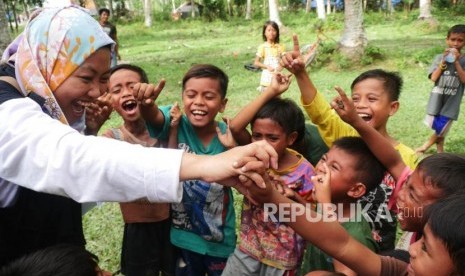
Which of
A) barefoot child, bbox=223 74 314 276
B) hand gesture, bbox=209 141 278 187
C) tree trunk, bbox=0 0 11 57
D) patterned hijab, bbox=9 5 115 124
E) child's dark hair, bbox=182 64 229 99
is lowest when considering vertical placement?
barefoot child, bbox=223 74 314 276

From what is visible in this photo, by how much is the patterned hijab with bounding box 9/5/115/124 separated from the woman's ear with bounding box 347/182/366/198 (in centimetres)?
134

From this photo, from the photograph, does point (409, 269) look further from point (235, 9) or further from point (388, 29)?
point (235, 9)

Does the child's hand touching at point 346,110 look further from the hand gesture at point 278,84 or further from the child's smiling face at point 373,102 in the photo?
the child's smiling face at point 373,102

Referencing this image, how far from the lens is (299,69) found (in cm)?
241

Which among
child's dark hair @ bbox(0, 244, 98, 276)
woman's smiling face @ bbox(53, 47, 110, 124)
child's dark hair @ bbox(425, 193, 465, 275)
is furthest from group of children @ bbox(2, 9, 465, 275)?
child's dark hair @ bbox(0, 244, 98, 276)

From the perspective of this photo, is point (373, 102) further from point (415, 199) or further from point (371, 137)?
point (415, 199)

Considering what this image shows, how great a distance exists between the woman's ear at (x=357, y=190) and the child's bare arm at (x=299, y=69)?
0.62m

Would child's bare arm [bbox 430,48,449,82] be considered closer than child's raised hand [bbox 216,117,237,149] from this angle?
No

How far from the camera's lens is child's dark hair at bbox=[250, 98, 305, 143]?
242 centimetres

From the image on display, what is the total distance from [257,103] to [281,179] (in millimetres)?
459

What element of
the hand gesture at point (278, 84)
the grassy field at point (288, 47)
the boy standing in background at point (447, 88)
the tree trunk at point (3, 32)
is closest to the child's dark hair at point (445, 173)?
the hand gesture at point (278, 84)

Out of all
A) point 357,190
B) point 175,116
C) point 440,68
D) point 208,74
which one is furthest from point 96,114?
point 440,68

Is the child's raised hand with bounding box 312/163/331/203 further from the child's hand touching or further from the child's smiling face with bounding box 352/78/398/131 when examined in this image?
the child's smiling face with bounding box 352/78/398/131

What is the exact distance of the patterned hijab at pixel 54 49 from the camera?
1.57m
